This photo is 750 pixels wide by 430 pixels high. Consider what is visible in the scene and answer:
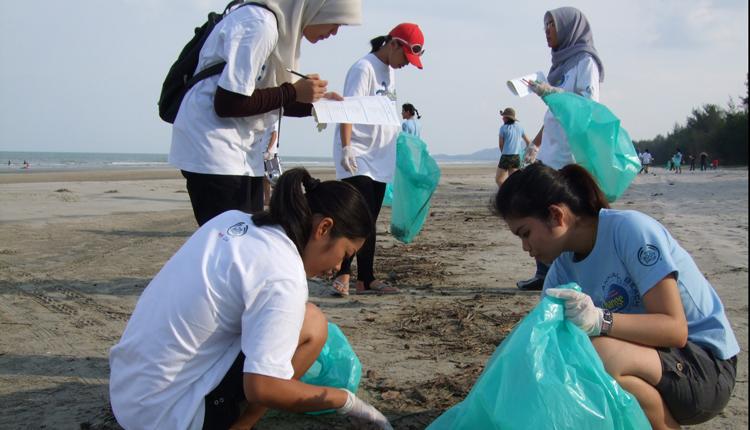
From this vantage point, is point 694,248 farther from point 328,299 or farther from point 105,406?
point 105,406

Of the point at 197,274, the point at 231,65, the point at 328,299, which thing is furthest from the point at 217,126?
the point at 328,299

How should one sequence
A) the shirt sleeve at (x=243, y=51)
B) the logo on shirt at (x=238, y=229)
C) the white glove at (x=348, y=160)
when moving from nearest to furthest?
the logo on shirt at (x=238, y=229) < the shirt sleeve at (x=243, y=51) < the white glove at (x=348, y=160)

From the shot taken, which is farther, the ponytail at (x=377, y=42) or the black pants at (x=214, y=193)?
the ponytail at (x=377, y=42)

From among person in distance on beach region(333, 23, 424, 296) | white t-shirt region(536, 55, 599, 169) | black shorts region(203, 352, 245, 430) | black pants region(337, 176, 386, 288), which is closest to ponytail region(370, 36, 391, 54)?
person in distance on beach region(333, 23, 424, 296)

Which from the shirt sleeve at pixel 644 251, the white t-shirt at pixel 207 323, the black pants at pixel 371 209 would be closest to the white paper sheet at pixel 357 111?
the black pants at pixel 371 209

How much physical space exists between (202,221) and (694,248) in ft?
13.7

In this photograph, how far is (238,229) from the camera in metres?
1.84

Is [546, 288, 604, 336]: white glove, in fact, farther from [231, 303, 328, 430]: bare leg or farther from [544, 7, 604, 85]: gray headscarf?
[544, 7, 604, 85]: gray headscarf

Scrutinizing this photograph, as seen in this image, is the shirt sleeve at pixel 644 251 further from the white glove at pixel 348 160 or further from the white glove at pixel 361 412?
the white glove at pixel 348 160

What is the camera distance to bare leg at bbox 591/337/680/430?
73.9 inches

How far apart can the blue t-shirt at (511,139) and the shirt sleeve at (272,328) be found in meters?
8.02

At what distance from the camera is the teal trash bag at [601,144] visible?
351 centimetres

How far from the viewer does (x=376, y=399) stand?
2.49 meters

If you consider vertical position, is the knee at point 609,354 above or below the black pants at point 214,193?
below
